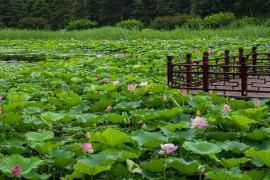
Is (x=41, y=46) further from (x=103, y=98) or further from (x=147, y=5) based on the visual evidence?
(x=147, y=5)

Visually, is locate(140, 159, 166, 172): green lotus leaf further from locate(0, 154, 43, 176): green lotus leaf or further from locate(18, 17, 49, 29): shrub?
locate(18, 17, 49, 29): shrub

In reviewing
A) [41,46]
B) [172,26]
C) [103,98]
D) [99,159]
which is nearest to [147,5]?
[172,26]

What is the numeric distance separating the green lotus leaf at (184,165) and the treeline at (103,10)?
29186 mm

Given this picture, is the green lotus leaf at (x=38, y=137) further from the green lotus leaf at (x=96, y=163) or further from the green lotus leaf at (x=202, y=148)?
the green lotus leaf at (x=202, y=148)

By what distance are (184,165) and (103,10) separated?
112ft

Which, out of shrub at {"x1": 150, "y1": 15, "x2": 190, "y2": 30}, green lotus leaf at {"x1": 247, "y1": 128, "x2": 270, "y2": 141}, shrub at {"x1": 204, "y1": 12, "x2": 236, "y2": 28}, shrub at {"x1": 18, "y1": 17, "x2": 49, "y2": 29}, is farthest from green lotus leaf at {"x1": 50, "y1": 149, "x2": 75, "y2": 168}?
shrub at {"x1": 18, "y1": 17, "x2": 49, "y2": 29}

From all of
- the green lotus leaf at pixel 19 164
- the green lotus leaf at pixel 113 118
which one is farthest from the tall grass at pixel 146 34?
the green lotus leaf at pixel 19 164

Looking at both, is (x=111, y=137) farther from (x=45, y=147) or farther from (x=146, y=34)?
(x=146, y=34)

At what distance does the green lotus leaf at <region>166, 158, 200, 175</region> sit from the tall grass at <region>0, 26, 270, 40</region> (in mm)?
15111

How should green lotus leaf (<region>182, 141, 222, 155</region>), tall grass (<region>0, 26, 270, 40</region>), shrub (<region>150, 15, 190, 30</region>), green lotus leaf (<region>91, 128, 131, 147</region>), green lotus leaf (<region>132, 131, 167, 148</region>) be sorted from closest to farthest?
green lotus leaf (<region>182, 141, 222, 155</region>) < green lotus leaf (<region>91, 128, 131, 147</region>) < green lotus leaf (<region>132, 131, 167, 148</region>) < tall grass (<region>0, 26, 270, 40</region>) < shrub (<region>150, 15, 190, 30</region>)

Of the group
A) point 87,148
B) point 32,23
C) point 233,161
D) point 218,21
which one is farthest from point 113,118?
point 32,23

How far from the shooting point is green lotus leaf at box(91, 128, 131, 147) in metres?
3.21

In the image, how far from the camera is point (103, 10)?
36250mm

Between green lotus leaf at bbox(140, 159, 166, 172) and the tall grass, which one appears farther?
the tall grass
